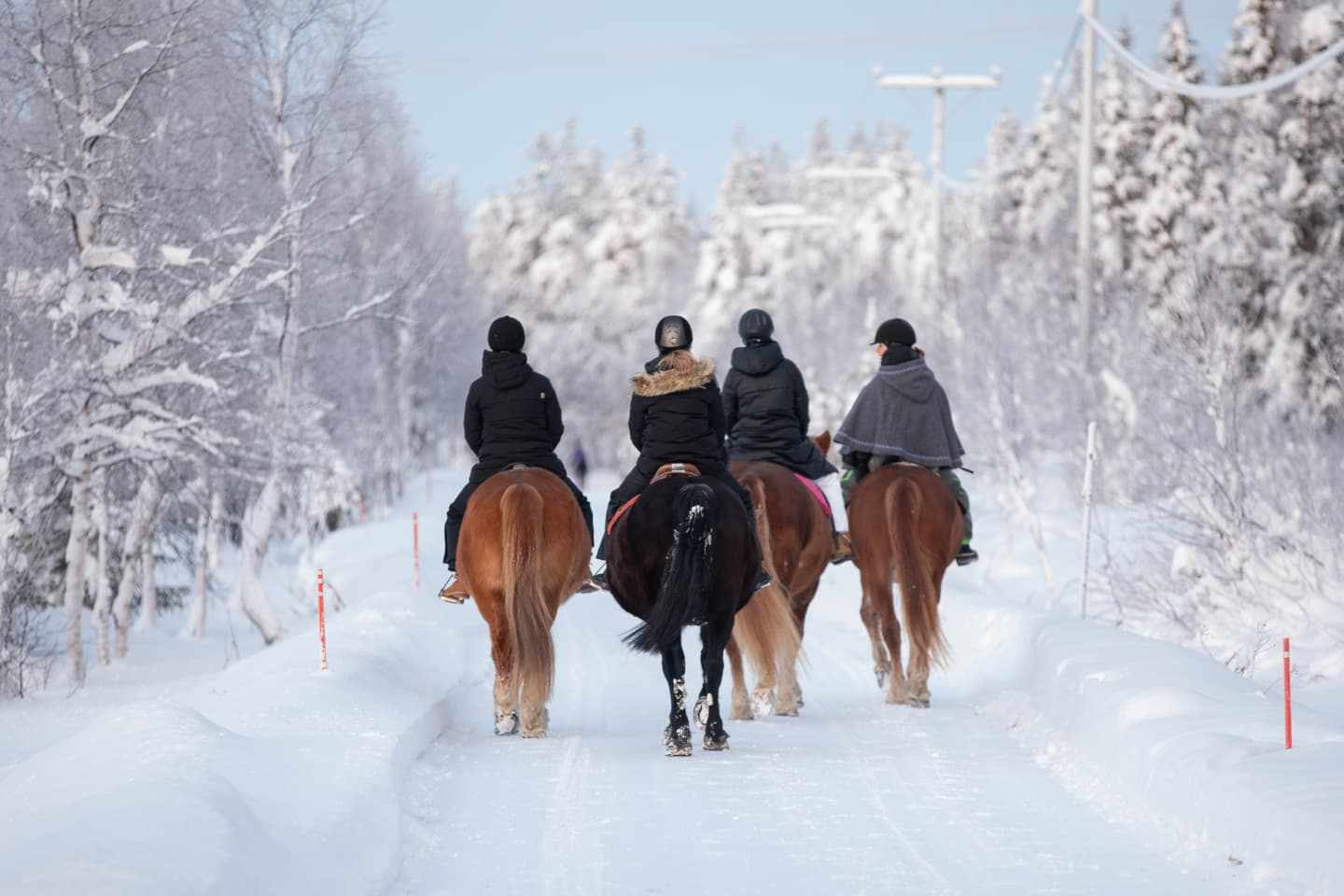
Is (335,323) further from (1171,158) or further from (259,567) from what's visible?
(1171,158)

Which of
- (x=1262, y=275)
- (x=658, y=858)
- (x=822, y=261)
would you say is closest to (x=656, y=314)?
(x=822, y=261)

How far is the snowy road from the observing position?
7.24 meters

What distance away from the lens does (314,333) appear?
31.0 meters

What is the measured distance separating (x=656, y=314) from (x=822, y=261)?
43.0 feet

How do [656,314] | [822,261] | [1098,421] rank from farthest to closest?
[656,314], [822,261], [1098,421]

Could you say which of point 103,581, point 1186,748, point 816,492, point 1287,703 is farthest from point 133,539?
point 1287,703

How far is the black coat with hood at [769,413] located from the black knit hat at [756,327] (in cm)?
7

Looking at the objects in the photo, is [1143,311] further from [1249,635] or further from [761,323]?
[761,323]

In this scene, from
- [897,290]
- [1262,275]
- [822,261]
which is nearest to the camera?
[1262,275]

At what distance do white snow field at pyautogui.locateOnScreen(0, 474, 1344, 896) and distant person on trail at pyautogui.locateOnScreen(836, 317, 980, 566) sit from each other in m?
1.59

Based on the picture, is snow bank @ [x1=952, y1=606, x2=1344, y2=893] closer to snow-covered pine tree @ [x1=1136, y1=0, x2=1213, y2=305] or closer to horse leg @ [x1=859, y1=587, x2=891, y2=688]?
horse leg @ [x1=859, y1=587, x2=891, y2=688]

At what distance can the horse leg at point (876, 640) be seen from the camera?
13.5m

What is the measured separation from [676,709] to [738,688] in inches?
70.2

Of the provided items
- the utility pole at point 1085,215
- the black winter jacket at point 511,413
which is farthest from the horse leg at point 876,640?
the utility pole at point 1085,215
